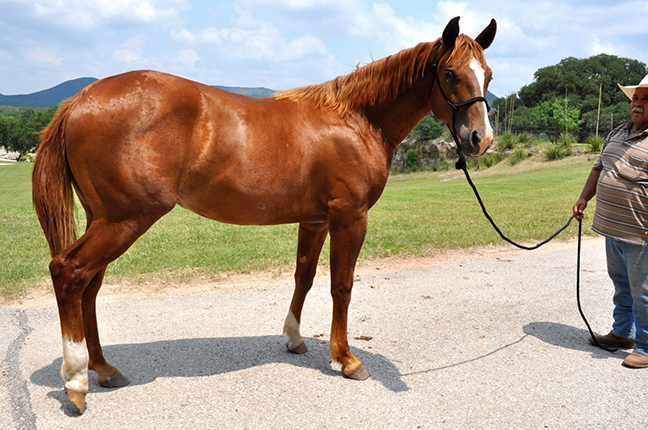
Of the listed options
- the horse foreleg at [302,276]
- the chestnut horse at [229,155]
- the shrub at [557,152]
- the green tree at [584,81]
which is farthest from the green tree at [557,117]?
the horse foreleg at [302,276]

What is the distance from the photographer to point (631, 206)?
12.4 ft

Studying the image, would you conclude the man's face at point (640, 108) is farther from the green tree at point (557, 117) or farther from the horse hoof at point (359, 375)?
the green tree at point (557, 117)

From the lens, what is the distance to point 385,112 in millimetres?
3639

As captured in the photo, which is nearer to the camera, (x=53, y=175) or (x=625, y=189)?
(x=53, y=175)

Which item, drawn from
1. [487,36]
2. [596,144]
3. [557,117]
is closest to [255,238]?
[487,36]

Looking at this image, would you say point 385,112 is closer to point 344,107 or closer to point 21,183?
point 344,107

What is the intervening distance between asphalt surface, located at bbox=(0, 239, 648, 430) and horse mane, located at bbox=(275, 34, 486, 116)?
6.88ft

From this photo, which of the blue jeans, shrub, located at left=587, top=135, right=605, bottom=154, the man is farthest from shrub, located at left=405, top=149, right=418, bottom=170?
the man

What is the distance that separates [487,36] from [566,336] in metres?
2.90

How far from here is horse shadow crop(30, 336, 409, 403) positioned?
3.51 metres

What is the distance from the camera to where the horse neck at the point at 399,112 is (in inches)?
141

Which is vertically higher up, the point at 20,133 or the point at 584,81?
the point at 584,81

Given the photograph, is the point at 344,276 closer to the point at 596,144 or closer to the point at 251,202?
the point at 251,202

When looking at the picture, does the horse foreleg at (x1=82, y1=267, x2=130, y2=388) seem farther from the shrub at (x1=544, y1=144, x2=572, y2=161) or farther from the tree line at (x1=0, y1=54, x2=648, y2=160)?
the tree line at (x1=0, y1=54, x2=648, y2=160)
